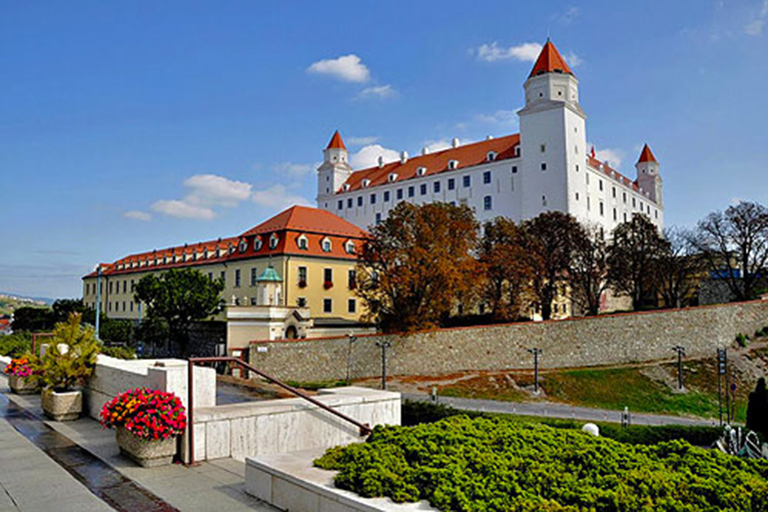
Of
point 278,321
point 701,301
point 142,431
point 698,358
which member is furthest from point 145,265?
point 142,431

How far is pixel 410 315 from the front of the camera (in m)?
36.8

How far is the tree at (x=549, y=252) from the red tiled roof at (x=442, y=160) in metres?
22.5

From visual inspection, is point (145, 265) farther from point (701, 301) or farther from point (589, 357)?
point (701, 301)

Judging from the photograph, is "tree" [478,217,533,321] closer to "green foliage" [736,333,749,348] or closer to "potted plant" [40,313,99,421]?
"green foliage" [736,333,749,348]

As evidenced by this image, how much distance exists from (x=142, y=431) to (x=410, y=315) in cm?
3034

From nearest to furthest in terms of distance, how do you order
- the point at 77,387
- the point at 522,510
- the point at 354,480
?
the point at 522,510 → the point at 354,480 → the point at 77,387

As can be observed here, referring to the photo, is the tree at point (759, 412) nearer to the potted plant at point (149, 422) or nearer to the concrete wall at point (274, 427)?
the concrete wall at point (274, 427)

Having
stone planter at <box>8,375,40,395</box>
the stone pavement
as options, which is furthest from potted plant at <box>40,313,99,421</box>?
stone planter at <box>8,375,40,395</box>

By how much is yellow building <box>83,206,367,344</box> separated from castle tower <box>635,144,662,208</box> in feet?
201

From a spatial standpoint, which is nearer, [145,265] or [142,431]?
[142,431]

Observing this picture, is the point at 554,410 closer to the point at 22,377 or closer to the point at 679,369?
the point at 679,369

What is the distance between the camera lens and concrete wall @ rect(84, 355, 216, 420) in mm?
7418

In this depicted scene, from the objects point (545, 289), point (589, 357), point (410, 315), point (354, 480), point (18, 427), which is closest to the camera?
point (354, 480)

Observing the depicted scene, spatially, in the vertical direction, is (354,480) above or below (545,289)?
below
